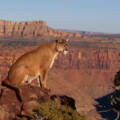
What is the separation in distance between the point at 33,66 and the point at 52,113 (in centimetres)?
346

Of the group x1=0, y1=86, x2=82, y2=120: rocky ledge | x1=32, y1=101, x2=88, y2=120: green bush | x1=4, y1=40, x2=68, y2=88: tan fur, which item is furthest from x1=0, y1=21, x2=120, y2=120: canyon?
x1=32, y1=101, x2=88, y2=120: green bush

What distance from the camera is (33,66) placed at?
1448 cm

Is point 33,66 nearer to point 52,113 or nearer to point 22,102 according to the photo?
point 22,102

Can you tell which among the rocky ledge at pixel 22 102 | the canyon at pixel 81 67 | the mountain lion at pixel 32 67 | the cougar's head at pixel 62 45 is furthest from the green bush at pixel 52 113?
the canyon at pixel 81 67

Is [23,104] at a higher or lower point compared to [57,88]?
higher

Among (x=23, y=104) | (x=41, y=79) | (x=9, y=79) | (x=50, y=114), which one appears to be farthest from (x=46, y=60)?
(x=50, y=114)

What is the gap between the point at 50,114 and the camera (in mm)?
11617

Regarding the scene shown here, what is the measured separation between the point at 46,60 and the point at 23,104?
296cm

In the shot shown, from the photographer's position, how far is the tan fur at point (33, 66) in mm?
14234

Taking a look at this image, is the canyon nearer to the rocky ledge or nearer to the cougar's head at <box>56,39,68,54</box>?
the cougar's head at <box>56,39,68,54</box>

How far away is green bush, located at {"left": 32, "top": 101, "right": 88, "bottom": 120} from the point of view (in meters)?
11.6

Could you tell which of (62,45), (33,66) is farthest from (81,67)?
Result: (33,66)

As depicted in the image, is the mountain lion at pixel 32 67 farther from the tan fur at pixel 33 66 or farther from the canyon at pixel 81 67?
the canyon at pixel 81 67

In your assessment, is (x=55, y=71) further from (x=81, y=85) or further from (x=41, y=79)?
(x=41, y=79)
